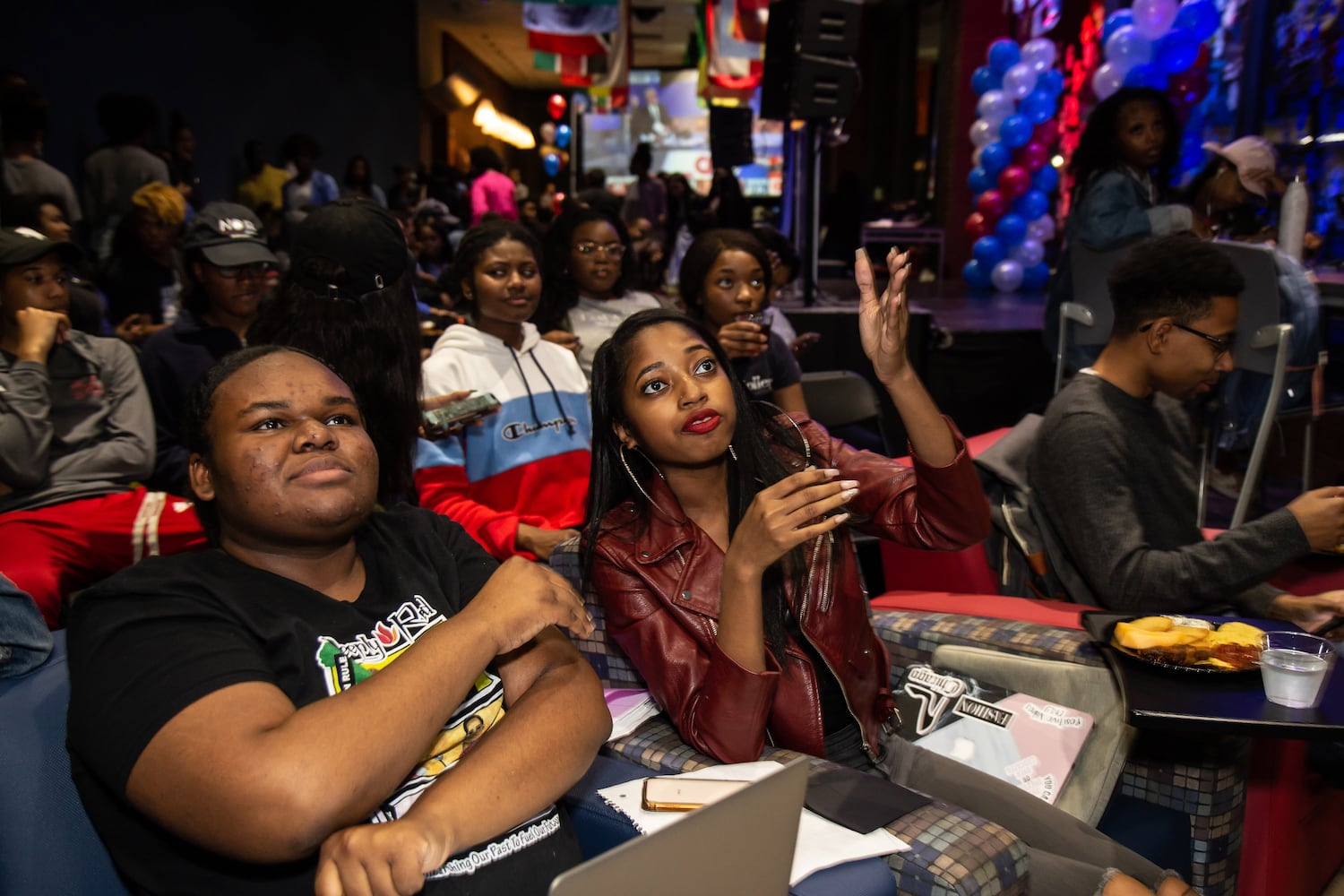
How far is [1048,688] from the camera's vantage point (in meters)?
1.84

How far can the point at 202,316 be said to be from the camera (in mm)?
3133

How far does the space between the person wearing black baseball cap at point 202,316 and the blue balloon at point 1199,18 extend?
6.49 m

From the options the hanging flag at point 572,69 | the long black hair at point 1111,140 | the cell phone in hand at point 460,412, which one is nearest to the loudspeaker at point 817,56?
the long black hair at point 1111,140

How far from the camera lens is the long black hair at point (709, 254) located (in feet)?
11.0

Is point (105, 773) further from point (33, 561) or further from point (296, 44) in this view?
point (296, 44)

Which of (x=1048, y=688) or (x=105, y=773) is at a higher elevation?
(x=105, y=773)

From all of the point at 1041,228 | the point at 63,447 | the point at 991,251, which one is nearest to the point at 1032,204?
the point at 1041,228

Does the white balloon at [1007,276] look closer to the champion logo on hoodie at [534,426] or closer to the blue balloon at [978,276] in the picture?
the blue balloon at [978,276]

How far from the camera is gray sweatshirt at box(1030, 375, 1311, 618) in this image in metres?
2.01

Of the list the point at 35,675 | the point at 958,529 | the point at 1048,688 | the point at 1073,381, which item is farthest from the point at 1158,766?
the point at 35,675

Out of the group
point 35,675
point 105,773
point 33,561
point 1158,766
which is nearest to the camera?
point 105,773

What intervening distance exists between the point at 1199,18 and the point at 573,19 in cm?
638

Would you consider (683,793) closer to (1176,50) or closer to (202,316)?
(202,316)

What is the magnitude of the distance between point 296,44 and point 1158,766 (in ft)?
36.3
